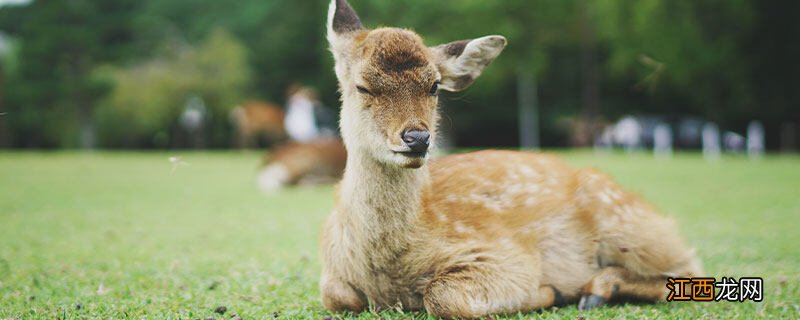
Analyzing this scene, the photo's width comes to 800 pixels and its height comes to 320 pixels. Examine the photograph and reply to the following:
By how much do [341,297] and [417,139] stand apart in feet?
3.32

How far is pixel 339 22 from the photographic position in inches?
192

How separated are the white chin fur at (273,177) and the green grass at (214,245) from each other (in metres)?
0.27

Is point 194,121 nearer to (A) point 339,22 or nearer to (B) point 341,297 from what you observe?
(A) point 339,22

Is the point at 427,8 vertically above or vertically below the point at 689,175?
above

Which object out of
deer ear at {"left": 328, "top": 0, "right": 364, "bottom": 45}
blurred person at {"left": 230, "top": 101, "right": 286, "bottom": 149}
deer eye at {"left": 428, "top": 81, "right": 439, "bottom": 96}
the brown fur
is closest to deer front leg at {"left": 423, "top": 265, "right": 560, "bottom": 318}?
deer eye at {"left": 428, "top": 81, "right": 439, "bottom": 96}

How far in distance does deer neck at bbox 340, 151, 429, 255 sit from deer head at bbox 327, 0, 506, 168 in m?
0.09

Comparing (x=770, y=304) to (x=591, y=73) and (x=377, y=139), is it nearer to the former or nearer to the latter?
(x=377, y=139)

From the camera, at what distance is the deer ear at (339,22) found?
483cm

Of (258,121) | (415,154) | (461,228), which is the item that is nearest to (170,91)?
(258,121)

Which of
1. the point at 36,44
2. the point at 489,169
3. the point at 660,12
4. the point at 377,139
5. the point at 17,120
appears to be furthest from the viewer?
the point at 17,120

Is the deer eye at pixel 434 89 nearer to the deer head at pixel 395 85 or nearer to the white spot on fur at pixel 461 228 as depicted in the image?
the deer head at pixel 395 85

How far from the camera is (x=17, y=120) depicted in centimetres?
3850

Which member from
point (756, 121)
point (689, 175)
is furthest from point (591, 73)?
point (689, 175)

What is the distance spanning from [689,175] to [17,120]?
33.2 meters
